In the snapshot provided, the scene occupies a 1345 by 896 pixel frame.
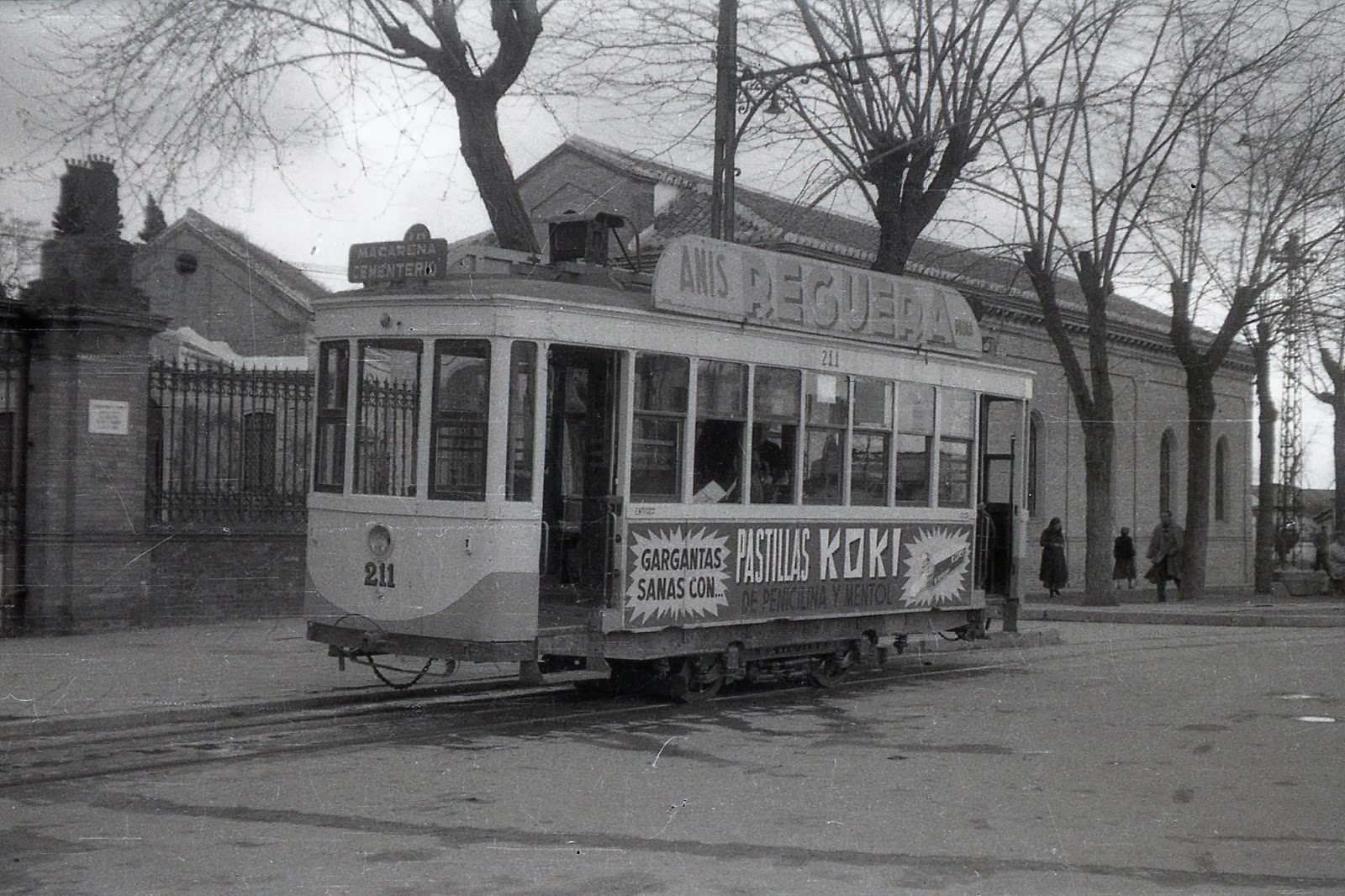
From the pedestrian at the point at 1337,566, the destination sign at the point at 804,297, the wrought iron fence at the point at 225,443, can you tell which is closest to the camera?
the destination sign at the point at 804,297

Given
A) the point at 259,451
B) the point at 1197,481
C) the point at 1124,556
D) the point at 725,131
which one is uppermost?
the point at 725,131

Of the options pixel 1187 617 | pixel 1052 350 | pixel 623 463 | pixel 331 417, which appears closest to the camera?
pixel 623 463

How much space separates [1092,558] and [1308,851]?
20.3 metres

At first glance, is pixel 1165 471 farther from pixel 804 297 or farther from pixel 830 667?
pixel 804 297

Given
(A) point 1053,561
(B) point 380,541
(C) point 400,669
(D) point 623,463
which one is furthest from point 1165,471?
(B) point 380,541

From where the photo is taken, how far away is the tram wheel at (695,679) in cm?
1188

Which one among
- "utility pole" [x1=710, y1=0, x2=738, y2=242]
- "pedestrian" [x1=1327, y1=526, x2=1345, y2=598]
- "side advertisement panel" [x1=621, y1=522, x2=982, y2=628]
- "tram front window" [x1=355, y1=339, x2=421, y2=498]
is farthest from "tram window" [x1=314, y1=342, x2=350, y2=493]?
"pedestrian" [x1=1327, y1=526, x2=1345, y2=598]

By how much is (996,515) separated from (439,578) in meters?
7.12

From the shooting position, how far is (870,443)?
1307cm

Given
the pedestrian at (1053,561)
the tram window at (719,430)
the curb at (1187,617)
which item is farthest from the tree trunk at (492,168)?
the pedestrian at (1053,561)

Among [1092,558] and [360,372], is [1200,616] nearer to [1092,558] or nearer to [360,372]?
[1092,558]

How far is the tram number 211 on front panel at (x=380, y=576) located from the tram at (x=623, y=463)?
0.06 ft

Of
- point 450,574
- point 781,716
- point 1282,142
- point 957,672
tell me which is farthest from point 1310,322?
point 450,574

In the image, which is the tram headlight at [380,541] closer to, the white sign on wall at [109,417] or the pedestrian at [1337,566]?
the white sign on wall at [109,417]
